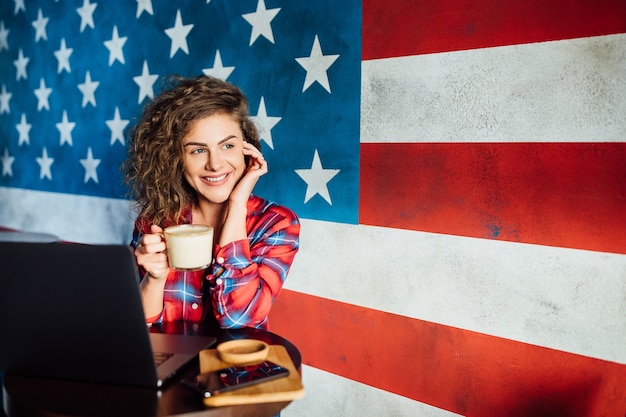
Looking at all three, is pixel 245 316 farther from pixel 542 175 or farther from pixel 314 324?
pixel 542 175

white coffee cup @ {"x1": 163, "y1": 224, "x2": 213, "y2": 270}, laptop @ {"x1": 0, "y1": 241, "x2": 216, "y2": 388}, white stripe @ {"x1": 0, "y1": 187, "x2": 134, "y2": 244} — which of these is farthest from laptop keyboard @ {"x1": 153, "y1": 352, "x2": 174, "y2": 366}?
white stripe @ {"x1": 0, "y1": 187, "x2": 134, "y2": 244}

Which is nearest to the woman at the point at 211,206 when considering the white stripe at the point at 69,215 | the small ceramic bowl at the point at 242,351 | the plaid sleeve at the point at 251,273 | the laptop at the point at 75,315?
the plaid sleeve at the point at 251,273

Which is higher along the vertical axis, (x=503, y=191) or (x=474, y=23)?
(x=474, y=23)

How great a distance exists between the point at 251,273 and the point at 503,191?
0.71 m

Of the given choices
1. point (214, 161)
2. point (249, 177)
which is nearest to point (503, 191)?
point (249, 177)

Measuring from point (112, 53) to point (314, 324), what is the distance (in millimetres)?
1591

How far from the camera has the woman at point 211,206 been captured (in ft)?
4.28

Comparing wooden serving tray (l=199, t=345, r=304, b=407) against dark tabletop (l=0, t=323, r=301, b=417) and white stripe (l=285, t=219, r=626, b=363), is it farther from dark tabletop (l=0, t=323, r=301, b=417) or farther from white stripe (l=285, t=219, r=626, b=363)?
white stripe (l=285, t=219, r=626, b=363)

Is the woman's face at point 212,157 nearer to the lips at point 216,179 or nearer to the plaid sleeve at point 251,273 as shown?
the lips at point 216,179

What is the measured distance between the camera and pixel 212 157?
1.48m

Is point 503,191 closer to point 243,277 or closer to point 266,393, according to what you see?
point 243,277

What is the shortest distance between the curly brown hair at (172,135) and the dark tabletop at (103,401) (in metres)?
0.75

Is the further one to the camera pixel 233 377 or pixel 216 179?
pixel 216 179

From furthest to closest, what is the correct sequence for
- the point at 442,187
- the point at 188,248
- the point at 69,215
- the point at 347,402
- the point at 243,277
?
the point at 69,215, the point at 347,402, the point at 442,187, the point at 243,277, the point at 188,248
